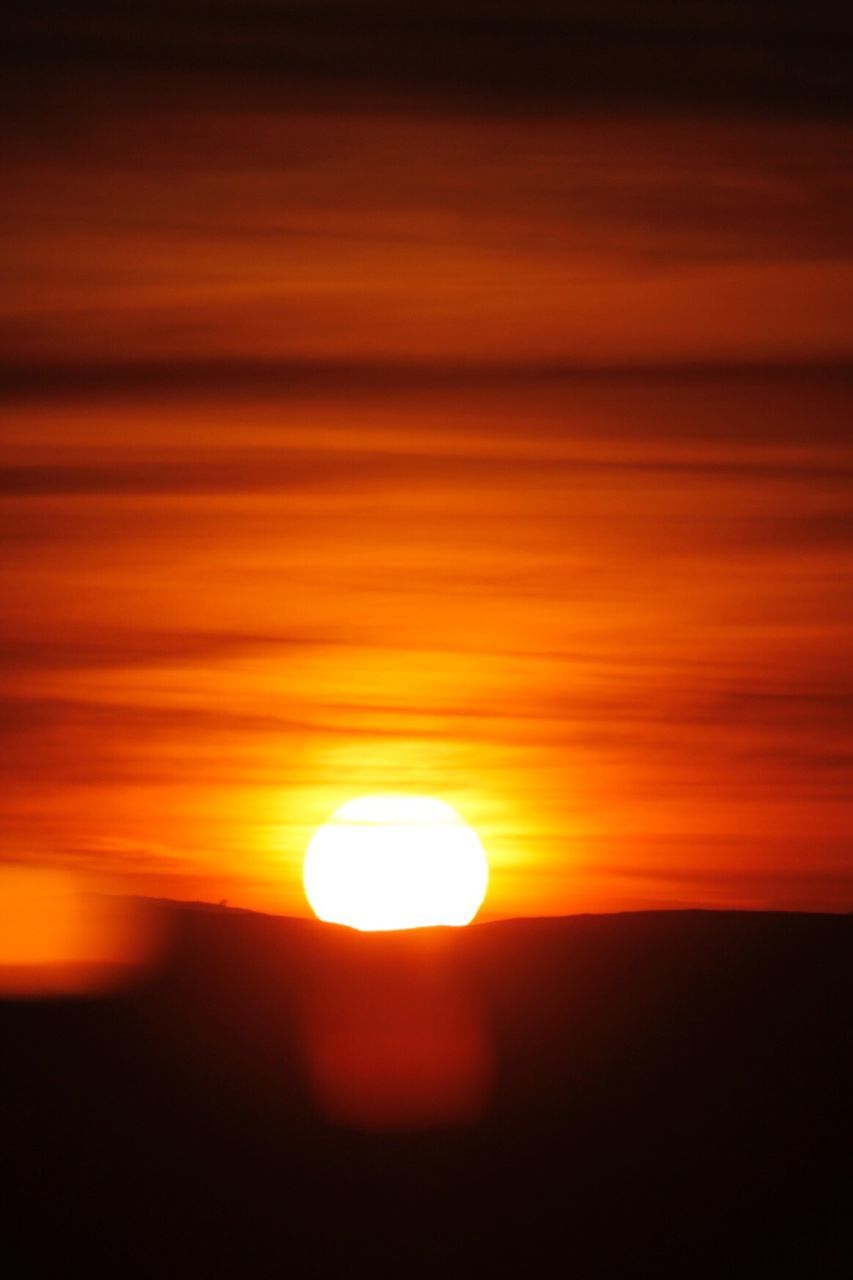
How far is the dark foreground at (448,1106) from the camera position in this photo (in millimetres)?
11266

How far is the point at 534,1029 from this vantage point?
13.9 m

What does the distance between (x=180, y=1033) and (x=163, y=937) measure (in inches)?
87.1

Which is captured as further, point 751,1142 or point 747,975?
point 747,975

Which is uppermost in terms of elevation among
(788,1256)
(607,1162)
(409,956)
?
(409,956)

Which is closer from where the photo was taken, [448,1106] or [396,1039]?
[448,1106]

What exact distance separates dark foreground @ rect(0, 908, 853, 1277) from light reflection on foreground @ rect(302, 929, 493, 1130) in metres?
0.02

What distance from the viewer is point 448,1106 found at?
12.8 metres

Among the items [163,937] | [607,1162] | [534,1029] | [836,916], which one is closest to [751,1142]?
[607,1162]

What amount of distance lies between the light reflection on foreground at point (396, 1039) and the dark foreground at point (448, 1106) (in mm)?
23

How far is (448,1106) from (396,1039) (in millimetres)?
1321

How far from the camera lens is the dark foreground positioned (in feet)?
37.0

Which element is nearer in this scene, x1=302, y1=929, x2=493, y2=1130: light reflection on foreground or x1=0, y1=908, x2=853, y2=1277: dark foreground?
x1=0, y1=908, x2=853, y2=1277: dark foreground

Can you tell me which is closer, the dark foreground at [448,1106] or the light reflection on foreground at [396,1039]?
the dark foreground at [448,1106]

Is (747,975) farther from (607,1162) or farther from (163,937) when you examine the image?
(163,937)
